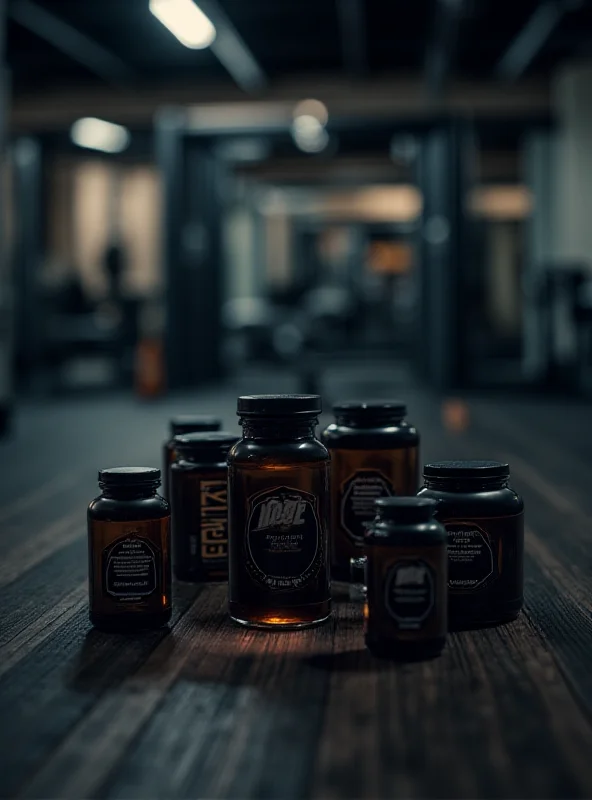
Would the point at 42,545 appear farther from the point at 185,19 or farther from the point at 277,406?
the point at 185,19

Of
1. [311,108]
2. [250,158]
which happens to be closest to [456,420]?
[311,108]

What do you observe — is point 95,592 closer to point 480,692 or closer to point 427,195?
point 480,692

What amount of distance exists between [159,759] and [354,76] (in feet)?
33.9

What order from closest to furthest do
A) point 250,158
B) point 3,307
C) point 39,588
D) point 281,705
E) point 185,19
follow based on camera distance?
point 281,705, point 39,588, point 3,307, point 185,19, point 250,158

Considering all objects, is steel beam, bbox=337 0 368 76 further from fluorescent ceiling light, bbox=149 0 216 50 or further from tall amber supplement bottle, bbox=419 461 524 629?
tall amber supplement bottle, bbox=419 461 524 629

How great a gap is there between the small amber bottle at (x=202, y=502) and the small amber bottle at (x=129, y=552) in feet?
0.92

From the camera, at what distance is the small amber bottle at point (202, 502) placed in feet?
7.02

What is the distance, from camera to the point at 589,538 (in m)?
2.78

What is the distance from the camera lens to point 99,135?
430 inches

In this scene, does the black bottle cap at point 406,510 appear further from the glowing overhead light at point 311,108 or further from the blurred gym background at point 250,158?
the glowing overhead light at point 311,108

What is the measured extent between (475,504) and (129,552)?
564 mm

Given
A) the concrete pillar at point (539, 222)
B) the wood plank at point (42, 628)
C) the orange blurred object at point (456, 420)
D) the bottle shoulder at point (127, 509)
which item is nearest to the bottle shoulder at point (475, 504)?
the bottle shoulder at point (127, 509)

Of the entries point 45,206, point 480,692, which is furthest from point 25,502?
point 45,206

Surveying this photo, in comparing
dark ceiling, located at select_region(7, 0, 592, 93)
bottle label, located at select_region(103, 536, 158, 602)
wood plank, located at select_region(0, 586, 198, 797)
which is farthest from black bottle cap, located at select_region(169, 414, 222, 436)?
dark ceiling, located at select_region(7, 0, 592, 93)
